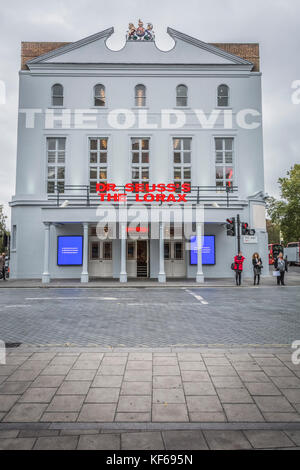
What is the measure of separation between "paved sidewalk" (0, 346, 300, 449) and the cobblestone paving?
3.23 feet

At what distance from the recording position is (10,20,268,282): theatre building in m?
21.7

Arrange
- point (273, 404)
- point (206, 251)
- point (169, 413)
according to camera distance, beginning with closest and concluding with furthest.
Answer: point (169, 413), point (273, 404), point (206, 251)

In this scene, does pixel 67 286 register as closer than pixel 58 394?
No

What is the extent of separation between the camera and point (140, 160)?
22703 millimetres

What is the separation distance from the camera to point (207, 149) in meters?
22.8

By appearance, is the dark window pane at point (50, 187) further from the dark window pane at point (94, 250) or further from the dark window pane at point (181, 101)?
the dark window pane at point (181, 101)

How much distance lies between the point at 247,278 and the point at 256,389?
18.6 metres

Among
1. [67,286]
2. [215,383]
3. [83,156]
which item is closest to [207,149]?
[83,156]

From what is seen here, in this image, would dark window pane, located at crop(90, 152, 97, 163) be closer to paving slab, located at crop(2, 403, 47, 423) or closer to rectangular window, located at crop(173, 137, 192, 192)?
rectangular window, located at crop(173, 137, 192, 192)

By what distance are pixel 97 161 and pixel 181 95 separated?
7525mm

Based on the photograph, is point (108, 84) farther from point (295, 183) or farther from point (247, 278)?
point (295, 183)

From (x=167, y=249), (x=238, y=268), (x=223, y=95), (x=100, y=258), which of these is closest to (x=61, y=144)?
(x=100, y=258)

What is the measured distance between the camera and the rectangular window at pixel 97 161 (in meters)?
22.6

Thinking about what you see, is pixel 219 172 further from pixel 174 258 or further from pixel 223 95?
pixel 174 258
